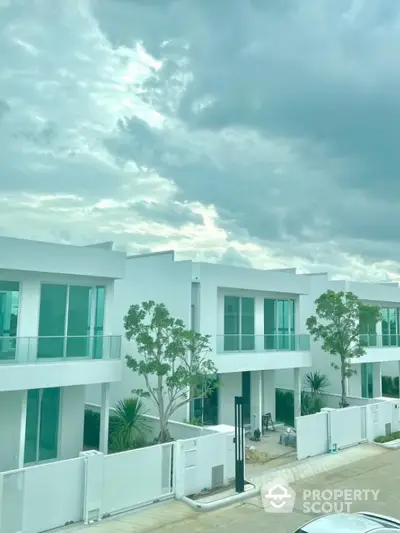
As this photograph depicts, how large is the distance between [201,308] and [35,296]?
212 inches

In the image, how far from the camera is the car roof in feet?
21.3

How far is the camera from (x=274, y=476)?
42.9 feet

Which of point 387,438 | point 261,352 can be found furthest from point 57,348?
point 387,438

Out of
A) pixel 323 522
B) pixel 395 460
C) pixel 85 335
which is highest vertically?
pixel 85 335

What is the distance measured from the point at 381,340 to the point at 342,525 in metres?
18.4

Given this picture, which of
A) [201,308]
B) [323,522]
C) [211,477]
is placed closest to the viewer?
[323,522]

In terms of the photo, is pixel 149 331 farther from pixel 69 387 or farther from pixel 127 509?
pixel 127 509

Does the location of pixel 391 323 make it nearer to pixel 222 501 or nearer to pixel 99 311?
pixel 99 311

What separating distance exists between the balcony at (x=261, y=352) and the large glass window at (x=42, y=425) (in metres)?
5.21

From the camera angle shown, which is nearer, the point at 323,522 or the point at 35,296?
the point at 323,522

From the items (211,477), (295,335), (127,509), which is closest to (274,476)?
(211,477)

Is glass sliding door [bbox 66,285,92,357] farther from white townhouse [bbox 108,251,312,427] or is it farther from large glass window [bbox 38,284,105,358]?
white townhouse [bbox 108,251,312,427]

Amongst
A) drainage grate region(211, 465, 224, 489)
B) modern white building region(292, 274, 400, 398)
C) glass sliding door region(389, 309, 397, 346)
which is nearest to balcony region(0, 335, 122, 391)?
drainage grate region(211, 465, 224, 489)

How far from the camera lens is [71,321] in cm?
1427
